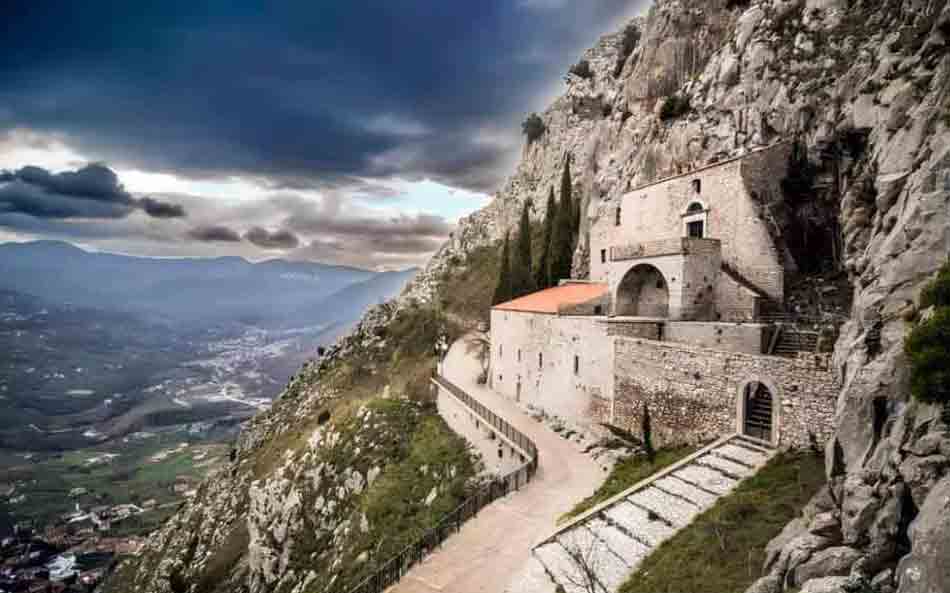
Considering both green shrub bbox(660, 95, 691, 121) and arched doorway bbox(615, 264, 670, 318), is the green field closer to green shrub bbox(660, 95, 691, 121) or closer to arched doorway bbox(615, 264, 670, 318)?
arched doorway bbox(615, 264, 670, 318)

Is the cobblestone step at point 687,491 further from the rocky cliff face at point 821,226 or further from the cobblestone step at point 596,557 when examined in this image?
the rocky cliff face at point 821,226

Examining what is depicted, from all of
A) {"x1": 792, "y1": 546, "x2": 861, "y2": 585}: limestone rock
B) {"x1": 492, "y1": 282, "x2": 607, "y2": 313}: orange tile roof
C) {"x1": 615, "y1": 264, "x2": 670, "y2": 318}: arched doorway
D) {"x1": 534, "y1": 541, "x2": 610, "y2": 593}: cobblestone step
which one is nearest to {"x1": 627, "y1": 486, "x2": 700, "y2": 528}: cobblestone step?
{"x1": 534, "y1": 541, "x2": 610, "y2": 593}: cobblestone step

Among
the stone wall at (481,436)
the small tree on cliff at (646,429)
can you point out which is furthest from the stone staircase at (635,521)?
the stone wall at (481,436)

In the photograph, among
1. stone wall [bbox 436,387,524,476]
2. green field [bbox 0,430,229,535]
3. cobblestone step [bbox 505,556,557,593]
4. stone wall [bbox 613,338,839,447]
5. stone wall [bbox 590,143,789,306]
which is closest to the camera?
cobblestone step [bbox 505,556,557,593]

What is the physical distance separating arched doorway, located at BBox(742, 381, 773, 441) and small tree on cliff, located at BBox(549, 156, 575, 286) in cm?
3349

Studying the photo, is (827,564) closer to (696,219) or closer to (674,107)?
(696,219)

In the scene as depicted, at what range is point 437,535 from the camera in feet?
52.5

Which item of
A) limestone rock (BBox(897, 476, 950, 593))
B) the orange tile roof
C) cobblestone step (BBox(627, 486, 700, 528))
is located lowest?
cobblestone step (BBox(627, 486, 700, 528))

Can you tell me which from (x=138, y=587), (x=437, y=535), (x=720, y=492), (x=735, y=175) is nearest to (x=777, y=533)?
(x=720, y=492)

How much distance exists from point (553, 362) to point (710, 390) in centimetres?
1223

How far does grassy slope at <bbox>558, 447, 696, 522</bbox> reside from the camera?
16062mm

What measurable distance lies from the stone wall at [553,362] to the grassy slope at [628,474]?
15.0 ft

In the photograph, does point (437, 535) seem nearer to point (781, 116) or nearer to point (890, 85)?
point (890, 85)

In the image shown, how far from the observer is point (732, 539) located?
10.7m
